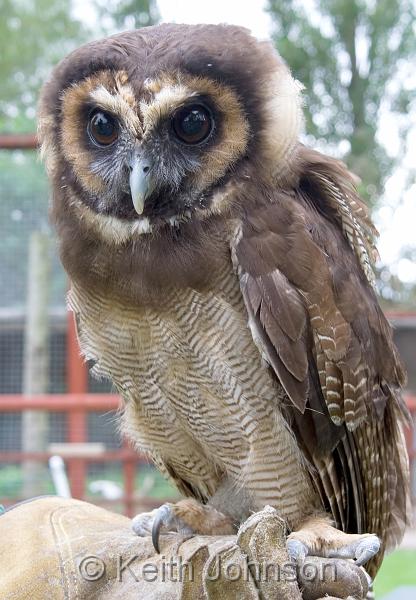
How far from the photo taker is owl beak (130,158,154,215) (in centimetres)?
204

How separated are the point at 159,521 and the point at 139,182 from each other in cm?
112

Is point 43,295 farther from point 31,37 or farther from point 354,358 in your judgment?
point 31,37

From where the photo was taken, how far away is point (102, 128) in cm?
218

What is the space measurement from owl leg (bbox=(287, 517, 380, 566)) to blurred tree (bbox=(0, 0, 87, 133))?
18.6 m

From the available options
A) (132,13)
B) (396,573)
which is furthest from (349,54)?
(396,573)

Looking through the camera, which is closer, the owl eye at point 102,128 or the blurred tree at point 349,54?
the owl eye at point 102,128

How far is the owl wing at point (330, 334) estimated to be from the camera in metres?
2.13

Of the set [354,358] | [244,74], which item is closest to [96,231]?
[244,74]

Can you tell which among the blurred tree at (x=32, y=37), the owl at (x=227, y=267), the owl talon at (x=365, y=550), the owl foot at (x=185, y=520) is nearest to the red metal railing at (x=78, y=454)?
the owl foot at (x=185, y=520)

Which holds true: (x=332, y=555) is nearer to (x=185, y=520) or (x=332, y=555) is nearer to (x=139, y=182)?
(x=185, y=520)

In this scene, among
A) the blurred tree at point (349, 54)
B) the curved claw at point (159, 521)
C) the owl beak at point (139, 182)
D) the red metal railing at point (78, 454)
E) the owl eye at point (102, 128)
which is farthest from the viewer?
the blurred tree at point (349, 54)

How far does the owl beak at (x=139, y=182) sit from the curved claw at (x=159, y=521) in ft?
3.37

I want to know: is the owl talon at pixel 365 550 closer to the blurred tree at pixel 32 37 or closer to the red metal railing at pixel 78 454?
the red metal railing at pixel 78 454

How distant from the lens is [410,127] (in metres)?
19.7
